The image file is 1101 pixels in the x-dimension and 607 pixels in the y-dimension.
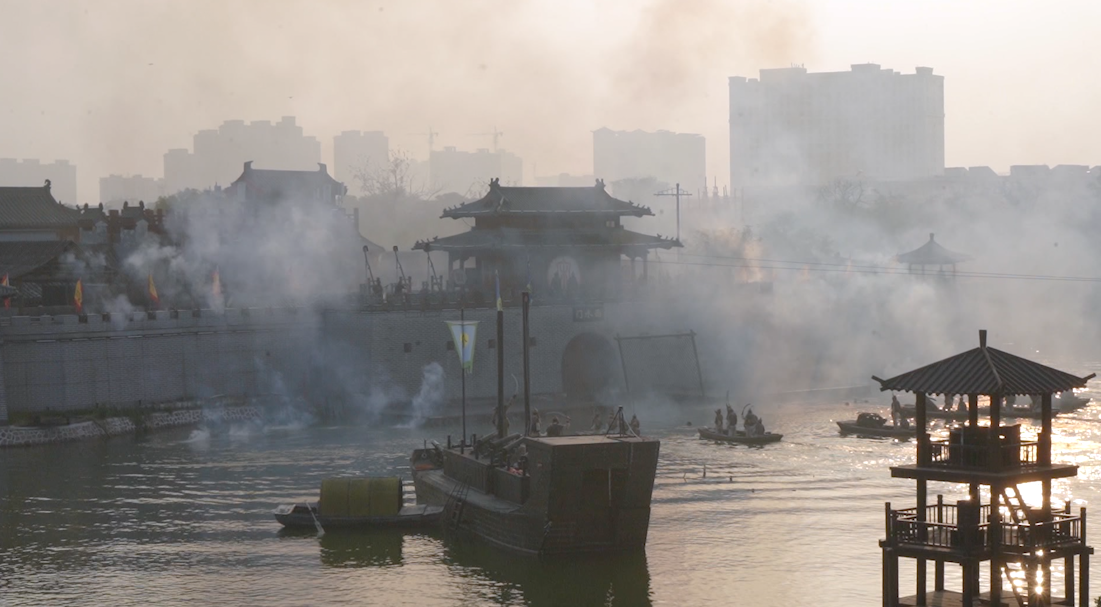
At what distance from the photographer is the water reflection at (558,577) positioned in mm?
35406

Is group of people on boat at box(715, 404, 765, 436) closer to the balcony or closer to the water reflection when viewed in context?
the water reflection

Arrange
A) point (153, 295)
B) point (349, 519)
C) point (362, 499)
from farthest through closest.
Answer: point (153, 295)
point (362, 499)
point (349, 519)

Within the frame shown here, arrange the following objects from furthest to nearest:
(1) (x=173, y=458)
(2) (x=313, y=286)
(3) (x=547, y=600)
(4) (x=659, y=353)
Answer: (2) (x=313, y=286)
(4) (x=659, y=353)
(1) (x=173, y=458)
(3) (x=547, y=600)

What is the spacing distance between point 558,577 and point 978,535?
13.4 m

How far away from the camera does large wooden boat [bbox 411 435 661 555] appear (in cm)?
3709

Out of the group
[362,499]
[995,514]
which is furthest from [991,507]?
[362,499]

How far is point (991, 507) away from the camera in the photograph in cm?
2605

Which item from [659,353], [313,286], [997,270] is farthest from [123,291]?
[997,270]

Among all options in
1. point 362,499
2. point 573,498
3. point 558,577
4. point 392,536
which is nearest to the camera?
point 558,577

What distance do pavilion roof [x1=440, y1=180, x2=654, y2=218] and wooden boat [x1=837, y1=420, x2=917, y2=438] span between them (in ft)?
64.3

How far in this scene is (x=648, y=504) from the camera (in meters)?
38.3

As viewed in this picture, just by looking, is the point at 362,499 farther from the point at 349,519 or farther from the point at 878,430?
the point at 878,430

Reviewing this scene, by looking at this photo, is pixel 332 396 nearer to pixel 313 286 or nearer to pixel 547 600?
pixel 313 286

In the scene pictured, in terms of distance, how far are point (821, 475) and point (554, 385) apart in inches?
885
